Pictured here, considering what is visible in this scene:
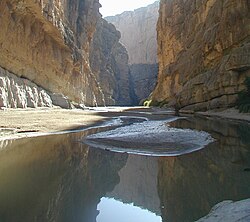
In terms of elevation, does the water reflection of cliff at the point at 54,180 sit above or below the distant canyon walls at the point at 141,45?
below

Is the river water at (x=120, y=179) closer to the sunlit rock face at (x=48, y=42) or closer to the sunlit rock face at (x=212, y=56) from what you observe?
the sunlit rock face at (x=212, y=56)

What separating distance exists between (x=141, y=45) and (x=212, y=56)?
11460cm

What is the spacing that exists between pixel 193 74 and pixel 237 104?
18.8 metres

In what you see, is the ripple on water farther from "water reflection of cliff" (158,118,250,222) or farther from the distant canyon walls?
the distant canyon walls

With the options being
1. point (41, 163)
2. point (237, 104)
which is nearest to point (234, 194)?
point (41, 163)

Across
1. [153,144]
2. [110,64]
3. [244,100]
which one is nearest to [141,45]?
[110,64]

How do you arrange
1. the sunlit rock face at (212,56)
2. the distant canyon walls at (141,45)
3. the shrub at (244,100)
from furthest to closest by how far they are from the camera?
the distant canyon walls at (141,45) → the sunlit rock face at (212,56) → the shrub at (244,100)

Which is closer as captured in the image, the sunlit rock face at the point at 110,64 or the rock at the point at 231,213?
the rock at the point at 231,213

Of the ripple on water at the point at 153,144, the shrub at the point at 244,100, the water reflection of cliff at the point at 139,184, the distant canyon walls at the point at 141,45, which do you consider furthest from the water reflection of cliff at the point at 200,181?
the distant canyon walls at the point at 141,45

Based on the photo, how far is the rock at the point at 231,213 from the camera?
4238mm

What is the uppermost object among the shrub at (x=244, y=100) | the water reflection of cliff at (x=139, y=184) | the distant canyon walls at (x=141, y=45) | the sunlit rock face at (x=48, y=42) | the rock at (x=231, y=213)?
the distant canyon walls at (x=141, y=45)

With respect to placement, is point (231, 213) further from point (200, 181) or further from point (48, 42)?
point (48, 42)

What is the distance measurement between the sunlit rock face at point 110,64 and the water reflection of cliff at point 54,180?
89.2m

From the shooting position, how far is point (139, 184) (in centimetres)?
828
